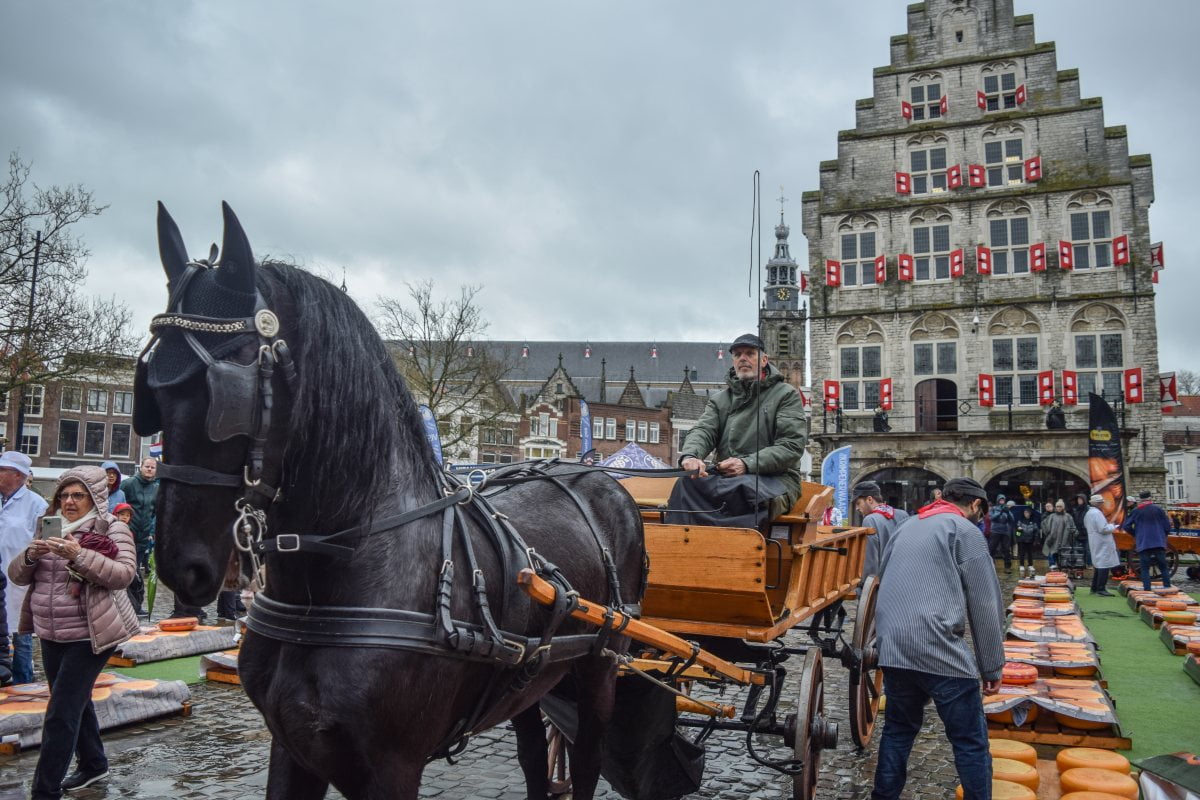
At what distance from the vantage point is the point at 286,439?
212 cm

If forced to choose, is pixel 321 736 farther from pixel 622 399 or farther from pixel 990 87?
pixel 622 399

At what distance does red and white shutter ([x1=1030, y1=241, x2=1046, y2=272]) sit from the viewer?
2706cm

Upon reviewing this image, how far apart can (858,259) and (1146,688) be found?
892 inches

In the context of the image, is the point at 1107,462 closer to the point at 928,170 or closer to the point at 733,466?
the point at 928,170

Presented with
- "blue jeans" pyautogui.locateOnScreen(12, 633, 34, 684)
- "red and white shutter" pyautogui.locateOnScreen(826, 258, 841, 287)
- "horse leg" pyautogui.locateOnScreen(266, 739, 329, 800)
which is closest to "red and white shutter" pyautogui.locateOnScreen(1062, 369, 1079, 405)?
"red and white shutter" pyautogui.locateOnScreen(826, 258, 841, 287)

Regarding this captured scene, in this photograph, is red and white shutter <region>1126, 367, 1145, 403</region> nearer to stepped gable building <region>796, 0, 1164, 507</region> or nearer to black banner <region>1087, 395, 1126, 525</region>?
stepped gable building <region>796, 0, 1164, 507</region>

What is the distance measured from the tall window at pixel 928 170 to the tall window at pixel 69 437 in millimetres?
45699

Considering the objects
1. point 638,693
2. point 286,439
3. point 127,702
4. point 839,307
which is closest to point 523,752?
point 638,693

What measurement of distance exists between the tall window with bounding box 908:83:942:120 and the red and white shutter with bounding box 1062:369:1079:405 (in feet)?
32.5

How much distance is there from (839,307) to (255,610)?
2858 centimetres

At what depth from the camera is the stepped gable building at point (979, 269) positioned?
86.5 feet

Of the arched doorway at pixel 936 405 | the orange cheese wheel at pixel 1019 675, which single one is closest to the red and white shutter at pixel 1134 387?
the arched doorway at pixel 936 405

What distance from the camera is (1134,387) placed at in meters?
25.5

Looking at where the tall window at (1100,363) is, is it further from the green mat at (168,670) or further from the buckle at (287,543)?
the buckle at (287,543)
